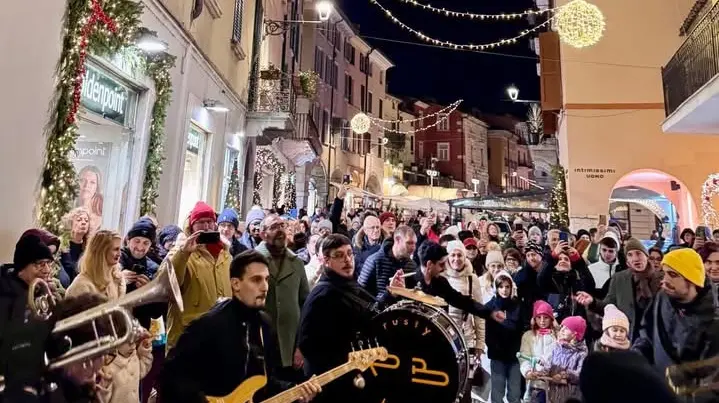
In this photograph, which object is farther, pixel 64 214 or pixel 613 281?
pixel 64 214

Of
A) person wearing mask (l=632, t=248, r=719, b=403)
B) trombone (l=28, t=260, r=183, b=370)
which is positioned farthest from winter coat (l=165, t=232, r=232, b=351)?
person wearing mask (l=632, t=248, r=719, b=403)

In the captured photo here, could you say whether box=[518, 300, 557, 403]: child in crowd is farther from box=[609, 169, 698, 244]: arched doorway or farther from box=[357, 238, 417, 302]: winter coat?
box=[609, 169, 698, 244]: arched doorway

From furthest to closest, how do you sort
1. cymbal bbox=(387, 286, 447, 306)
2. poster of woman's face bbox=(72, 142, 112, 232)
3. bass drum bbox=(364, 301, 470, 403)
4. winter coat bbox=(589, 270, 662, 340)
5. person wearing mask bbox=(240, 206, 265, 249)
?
person wearing mask bbox=(240, 206, 265, 249) < poster of woman's face bbox=(72, 142, 112, 232) < winter coat bbox=(589, 270, 662, 340) < cymbal bbox=(387, 286, 447, 306) < bass drum bbox=(364, 301, 470, 403)

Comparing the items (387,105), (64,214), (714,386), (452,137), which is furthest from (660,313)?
(452,137)

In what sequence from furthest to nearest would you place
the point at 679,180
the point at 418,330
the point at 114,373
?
the point at 679,180 < the point at 418,330 < the point at 114,373

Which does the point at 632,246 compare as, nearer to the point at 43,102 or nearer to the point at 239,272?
the point at 239,272

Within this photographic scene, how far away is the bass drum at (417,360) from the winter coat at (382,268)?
1.70 metres

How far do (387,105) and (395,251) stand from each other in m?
43.1

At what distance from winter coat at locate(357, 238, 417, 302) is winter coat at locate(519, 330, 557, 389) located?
1522 mm

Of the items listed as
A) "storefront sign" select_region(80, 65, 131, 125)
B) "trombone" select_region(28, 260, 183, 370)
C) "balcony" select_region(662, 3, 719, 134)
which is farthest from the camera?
"balcony" select_region(662, 3, 719, 134)

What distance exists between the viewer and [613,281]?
17.5ft

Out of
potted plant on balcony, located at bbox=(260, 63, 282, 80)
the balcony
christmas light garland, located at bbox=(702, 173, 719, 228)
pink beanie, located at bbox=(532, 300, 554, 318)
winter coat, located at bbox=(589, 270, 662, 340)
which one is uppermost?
potted plant on balcony, located at bbox=(260, 63, 282, 80)

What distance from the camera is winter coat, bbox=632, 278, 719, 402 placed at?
3.26 metres

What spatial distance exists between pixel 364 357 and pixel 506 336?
2.87 meters
